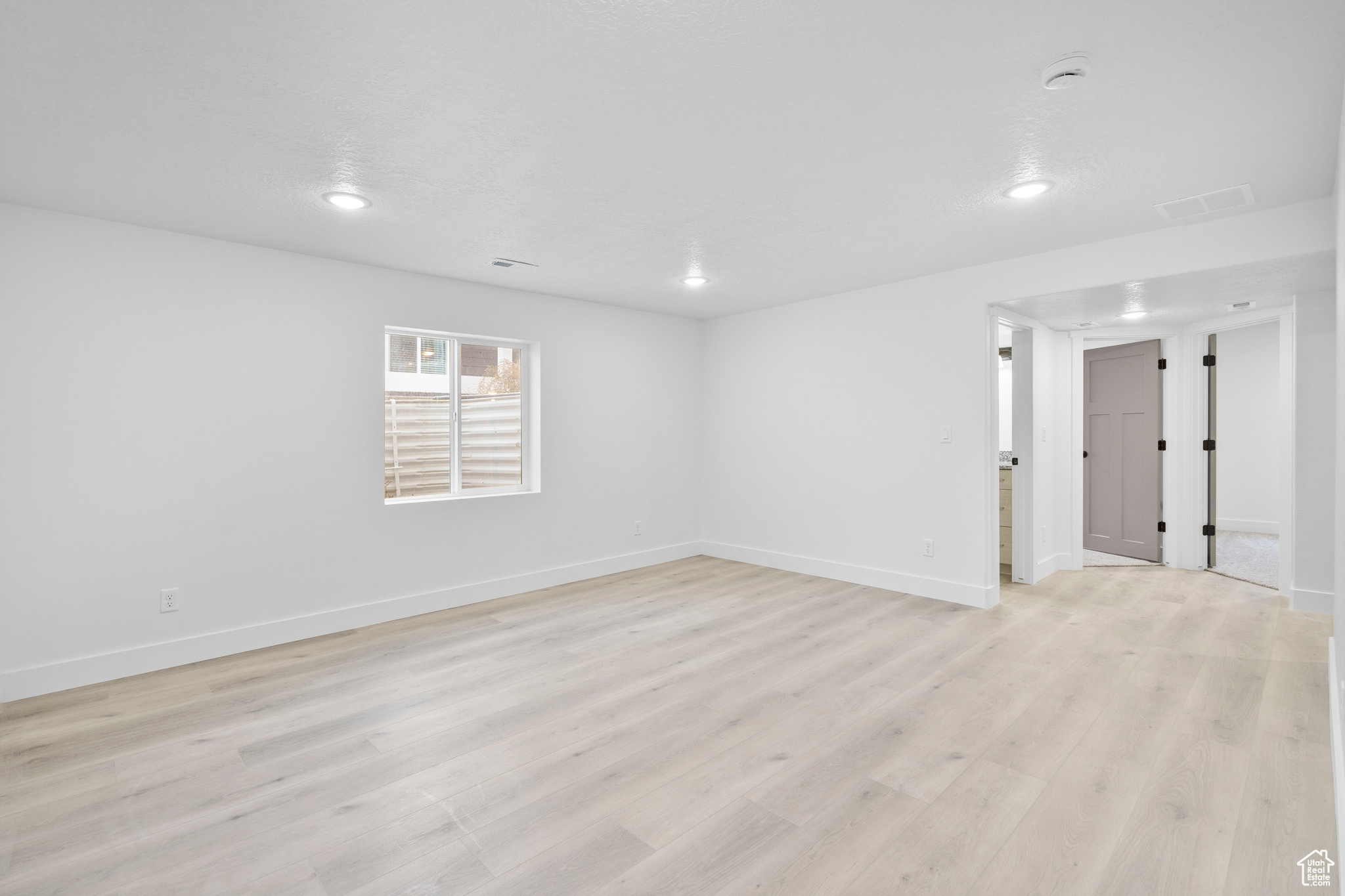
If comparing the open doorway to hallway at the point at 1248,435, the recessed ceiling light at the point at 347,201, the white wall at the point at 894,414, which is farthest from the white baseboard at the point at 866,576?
the open doorway to hallway at the point at 1248,435

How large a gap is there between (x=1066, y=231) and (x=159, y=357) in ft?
16.7

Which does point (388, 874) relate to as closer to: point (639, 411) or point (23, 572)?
point (23, 572)

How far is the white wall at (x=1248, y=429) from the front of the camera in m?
7.24

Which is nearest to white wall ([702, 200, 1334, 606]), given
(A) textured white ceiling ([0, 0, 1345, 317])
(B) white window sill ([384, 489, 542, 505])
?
(A) textured white ceiling ([0, 0, 1345, 317])

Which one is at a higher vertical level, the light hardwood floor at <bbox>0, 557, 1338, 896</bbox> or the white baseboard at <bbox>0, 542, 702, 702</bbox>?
the white baseboard at <bbox>0, 542, 702, 702</bbox>

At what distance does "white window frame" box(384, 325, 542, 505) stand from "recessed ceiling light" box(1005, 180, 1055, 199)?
11.3 feet

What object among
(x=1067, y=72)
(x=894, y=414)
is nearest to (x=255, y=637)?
(x=894, y=414)

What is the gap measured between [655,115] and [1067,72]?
51.6 inches

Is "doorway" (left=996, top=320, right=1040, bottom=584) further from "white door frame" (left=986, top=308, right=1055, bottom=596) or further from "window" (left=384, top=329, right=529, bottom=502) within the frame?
"window" (left=384, top=329, right=529, bottom=502)

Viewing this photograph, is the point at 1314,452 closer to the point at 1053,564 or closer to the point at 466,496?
the point at 1053,564

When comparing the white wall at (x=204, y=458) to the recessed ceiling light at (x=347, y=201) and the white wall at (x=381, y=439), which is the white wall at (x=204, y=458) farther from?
the recessed ceiling light at (x=347, y=201)

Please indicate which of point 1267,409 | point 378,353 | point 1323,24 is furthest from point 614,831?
point 1267,409

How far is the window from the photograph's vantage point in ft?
14.4

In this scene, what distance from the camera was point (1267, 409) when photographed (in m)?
7.26
